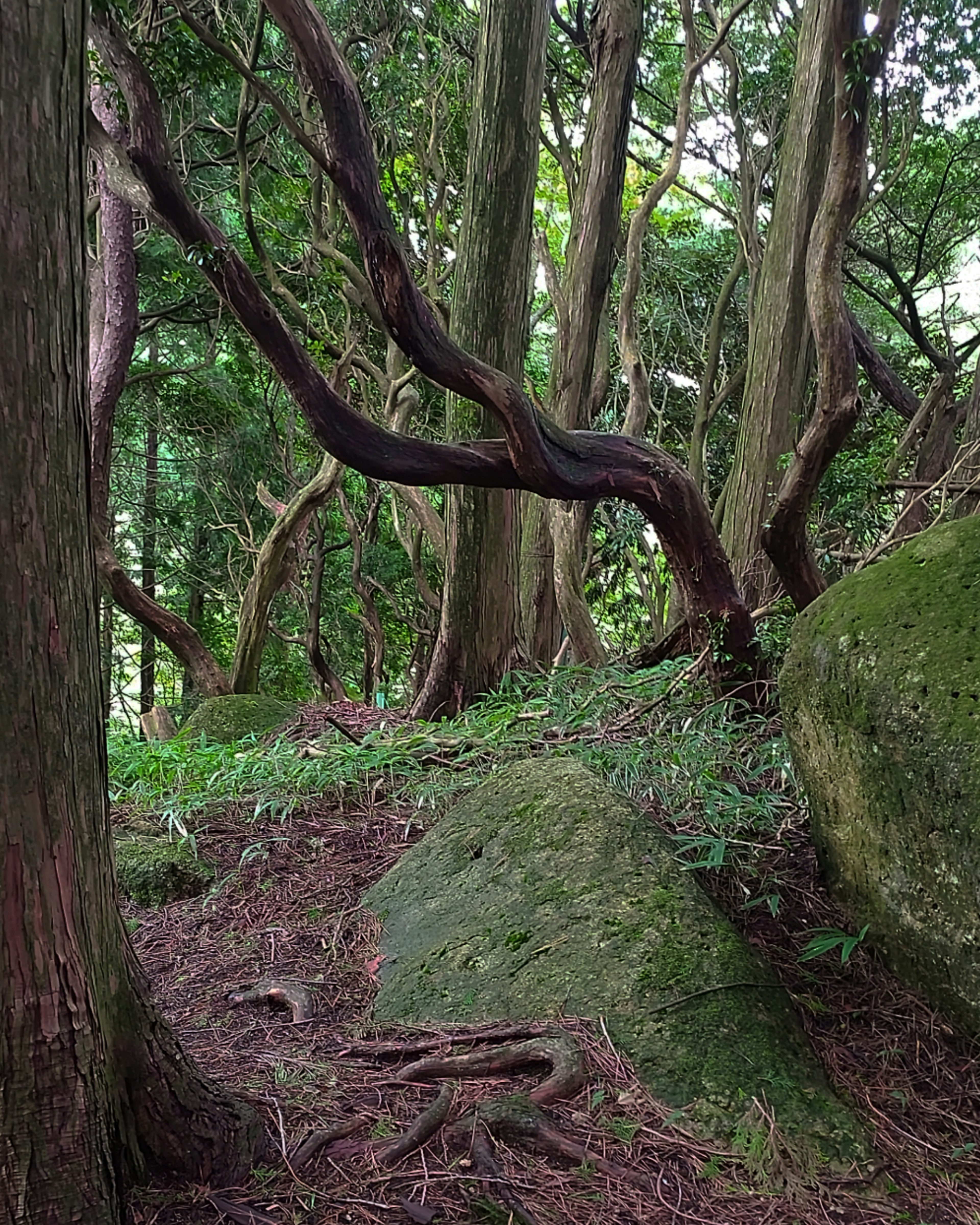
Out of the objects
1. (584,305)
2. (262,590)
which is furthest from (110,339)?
(584,305)

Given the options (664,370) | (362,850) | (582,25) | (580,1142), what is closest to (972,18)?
(582,25)

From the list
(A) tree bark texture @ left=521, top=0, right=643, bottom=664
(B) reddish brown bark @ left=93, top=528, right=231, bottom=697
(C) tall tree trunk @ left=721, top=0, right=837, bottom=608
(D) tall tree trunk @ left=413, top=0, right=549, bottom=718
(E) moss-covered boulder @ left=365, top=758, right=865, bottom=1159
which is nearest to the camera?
(E) moss-covered boulder @ left=365, top=758, right=865, bottom=1159

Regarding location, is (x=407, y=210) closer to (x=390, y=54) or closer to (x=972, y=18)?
(x=390, y=54)

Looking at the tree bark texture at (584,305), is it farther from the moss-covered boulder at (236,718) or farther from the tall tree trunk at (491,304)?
the moss-covered boulder at (236,718)

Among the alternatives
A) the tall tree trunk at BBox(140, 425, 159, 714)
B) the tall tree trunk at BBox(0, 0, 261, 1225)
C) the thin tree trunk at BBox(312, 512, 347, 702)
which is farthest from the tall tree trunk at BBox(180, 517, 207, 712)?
the tall tree trunk at BBox(0, 0, 261, 1225)

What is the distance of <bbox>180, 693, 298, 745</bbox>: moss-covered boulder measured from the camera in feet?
19.2

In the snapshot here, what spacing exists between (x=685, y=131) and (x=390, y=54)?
261cm

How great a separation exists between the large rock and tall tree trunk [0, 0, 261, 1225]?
1.93 metres

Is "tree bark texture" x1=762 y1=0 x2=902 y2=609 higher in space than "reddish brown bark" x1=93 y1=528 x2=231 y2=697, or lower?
higher

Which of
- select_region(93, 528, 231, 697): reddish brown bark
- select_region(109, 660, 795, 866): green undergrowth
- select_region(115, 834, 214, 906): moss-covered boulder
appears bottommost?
select_region(115, 834, 214, 906): moss-covered boulder

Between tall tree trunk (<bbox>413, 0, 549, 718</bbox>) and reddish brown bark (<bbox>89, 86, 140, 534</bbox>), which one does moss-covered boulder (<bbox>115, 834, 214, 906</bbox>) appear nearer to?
tall tree trunk (<bbox>413, 0, 549, 718</bbox>)

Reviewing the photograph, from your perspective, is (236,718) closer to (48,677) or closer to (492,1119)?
(492,1119)

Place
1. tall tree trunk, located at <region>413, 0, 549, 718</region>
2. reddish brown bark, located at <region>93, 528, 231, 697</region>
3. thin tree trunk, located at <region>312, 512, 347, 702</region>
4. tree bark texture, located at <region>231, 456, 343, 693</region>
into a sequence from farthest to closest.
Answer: thin tree trunk, located at <region>312, 512, 347, 702</region> → tree bark texture, located at <region>231, 456, 343, 693</region> → reddish brown bark, located at <region>93, 528, 231, 697</region> → tall tree trunk, located at <region>413, 0, 549, 718</region>

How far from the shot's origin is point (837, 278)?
3.68 metres
